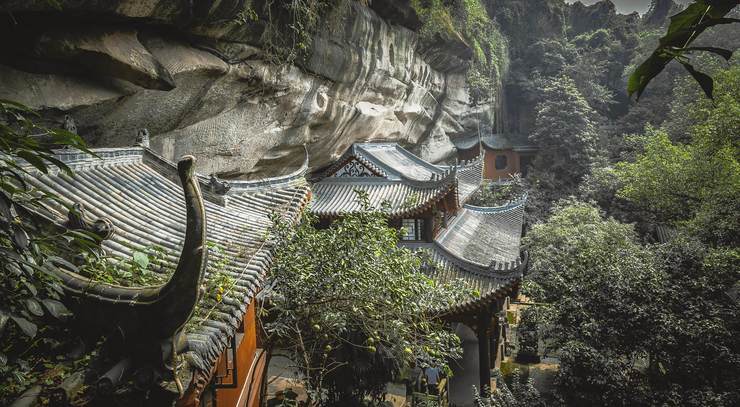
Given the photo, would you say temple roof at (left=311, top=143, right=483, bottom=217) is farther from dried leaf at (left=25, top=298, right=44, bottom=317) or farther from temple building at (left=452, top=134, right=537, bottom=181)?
temple building at (left=452, top=134, right=537, bottom=181)

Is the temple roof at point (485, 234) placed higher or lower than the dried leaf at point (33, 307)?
higher

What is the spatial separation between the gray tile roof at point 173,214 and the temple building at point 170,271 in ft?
0.05

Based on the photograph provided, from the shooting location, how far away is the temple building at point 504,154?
3334 cm

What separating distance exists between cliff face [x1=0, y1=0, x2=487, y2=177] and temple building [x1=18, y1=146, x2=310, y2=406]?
2.01 metres

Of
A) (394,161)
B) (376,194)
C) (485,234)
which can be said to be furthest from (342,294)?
(394,161)

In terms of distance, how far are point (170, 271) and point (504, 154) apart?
105ft

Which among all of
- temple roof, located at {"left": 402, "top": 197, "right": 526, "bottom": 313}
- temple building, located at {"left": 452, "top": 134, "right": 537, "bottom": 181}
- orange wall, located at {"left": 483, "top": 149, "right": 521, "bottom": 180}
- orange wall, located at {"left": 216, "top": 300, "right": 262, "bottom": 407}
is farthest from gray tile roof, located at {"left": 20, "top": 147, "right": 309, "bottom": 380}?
orange wall, located at {"left": 483, "top": 149, "right": 521, "bottom": 180}

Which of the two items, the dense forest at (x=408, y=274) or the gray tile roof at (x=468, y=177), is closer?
the dense forest at (x=408, y=274)

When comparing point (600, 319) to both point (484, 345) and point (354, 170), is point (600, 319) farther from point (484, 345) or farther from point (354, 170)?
point (354, 170)

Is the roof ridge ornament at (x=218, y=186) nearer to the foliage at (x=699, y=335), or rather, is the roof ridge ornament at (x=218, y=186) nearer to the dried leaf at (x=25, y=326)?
the dried leaf at (x=25, y=326)

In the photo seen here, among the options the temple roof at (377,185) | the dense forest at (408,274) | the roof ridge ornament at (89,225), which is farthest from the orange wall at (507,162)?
the roof ridge ornament at (89,225)

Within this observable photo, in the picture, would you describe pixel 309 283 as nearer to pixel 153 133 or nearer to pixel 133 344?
pixel 133 344

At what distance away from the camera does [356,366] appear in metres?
7.20

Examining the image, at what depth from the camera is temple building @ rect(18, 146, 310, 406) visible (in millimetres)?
3104
